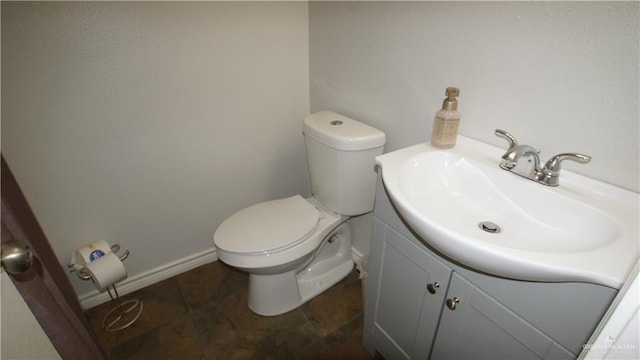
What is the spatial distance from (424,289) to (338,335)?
64 centimetres

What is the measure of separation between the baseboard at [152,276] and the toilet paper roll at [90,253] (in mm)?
249

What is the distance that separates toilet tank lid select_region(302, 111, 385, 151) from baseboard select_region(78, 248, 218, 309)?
95cm

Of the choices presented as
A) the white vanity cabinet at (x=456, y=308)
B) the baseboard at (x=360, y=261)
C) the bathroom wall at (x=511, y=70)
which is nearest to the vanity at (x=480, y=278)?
the white vanity cabinet at (x=456, y=308)

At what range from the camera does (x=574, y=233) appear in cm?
73

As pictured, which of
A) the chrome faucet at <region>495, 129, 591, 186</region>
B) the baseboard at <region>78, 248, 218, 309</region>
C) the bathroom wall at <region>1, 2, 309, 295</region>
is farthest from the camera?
the baseboard at <region>78, 248, 218, 309</region>

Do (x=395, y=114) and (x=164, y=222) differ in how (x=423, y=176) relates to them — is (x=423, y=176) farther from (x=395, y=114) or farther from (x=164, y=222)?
(x=164, y=222)

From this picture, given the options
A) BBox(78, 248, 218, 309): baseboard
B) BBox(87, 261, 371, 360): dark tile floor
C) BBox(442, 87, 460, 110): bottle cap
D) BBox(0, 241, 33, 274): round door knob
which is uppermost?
BBox(442, 87, 460, 110): bottle cap

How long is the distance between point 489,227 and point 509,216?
7cm

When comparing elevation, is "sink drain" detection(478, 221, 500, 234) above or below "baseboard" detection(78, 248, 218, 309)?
above

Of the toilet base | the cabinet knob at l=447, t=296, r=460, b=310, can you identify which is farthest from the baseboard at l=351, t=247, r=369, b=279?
the cabinet knob at l=447, t=296, r=460, b=310

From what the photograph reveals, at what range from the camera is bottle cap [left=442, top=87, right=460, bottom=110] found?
914mm

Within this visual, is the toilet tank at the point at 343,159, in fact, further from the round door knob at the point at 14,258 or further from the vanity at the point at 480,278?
the round door knob at the point at 14,258

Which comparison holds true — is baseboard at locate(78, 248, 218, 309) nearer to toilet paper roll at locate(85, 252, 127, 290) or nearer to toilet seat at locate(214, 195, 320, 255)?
toilet paper roll at locate(85, 252, 127, 290)

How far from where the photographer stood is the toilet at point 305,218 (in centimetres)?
123
